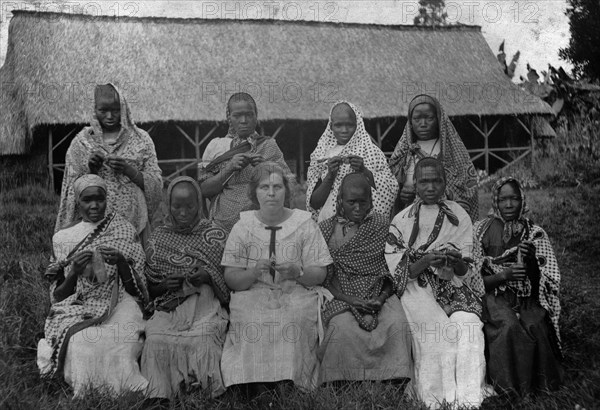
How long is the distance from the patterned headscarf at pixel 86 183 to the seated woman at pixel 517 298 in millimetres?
2570

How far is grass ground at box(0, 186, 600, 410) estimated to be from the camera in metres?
3.80

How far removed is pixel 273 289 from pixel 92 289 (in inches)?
45.9

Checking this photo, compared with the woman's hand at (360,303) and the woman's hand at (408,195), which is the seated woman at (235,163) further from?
the woman's hand at (360,303)

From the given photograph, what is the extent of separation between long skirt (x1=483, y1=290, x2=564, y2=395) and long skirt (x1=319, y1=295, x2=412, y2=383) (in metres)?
0.53

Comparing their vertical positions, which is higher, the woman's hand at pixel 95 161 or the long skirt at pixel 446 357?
the woman's hand at pixel 95 161

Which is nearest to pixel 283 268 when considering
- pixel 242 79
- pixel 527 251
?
pixel 527 251

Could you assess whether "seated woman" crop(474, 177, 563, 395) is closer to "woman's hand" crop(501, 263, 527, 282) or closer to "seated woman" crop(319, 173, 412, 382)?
"woman's hand" crop(501, 263, 527, 282)

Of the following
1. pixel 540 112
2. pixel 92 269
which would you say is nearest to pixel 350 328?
pixel 92 269

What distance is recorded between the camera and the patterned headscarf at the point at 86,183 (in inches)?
176

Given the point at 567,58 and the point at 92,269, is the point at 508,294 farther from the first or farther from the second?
the point at 567,58

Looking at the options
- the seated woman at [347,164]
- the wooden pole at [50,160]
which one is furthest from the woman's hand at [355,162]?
the wooden pole at [50,160]

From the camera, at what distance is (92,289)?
436 cm

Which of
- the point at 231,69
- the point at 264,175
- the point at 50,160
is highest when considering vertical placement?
the point at 231,69

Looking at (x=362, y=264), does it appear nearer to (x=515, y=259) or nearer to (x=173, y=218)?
(x=515, y=259)
